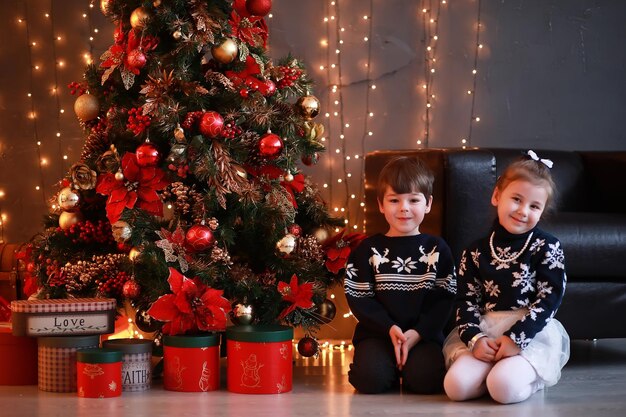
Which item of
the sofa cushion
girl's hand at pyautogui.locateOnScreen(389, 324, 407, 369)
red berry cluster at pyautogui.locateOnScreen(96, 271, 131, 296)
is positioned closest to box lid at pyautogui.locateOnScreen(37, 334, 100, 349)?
red berry cluster at pyautogui.locateOnScreen(96, 271, 131, 296)

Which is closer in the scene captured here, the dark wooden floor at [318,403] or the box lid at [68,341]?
the dark wooden floor at [318,403]

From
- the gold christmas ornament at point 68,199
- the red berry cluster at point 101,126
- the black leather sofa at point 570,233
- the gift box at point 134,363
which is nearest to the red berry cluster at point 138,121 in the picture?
the red berry cluster at point 101,126

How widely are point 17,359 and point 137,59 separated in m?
0.99

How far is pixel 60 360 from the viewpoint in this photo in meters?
2.54

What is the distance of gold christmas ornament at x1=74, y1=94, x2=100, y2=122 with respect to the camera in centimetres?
296

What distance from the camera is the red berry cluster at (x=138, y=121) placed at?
2.76 meters

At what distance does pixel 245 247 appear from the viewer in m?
2.96

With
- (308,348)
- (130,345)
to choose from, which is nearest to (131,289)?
(130,345)

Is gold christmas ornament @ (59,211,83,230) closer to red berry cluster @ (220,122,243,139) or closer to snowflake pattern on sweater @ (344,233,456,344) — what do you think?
red berry cluster @ (220,122,243,139)

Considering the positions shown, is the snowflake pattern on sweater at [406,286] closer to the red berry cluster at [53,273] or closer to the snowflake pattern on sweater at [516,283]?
the snowflake pattern on sweater at [516,283]

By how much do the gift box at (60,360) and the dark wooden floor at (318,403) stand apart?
1.9 inches

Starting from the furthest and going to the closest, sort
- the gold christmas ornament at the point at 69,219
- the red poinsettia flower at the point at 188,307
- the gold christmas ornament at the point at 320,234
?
the gold christmas ornament at the point at 320,234 → the gold christmas ornament at the point at 69,219 → the red poinsettia flower at the point at 188,307

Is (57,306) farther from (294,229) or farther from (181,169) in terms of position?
(294,229)

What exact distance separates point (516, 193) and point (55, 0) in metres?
2.20
